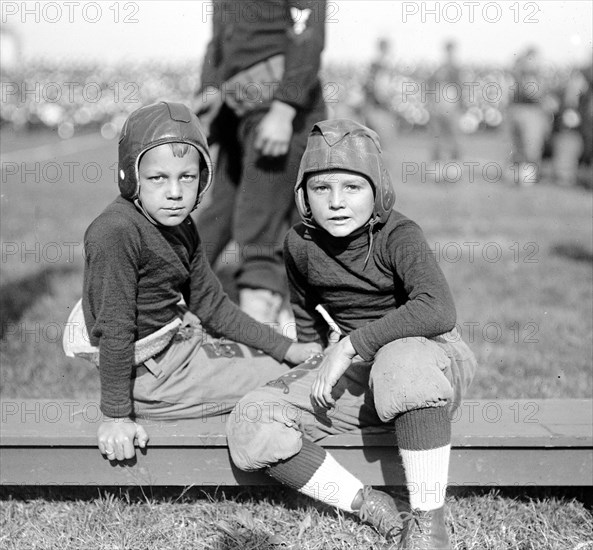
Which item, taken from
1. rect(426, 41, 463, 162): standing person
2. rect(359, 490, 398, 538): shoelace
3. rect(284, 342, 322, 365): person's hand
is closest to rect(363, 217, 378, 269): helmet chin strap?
rect(284, 342, 322, 365): person's hand

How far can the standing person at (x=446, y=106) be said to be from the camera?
14.3m

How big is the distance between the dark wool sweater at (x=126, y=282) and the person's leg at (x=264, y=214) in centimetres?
110

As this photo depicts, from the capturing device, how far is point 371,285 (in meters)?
2.41

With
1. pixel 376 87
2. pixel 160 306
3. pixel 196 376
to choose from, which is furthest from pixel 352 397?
pixel 376 87

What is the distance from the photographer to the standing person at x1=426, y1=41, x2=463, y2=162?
1430 cm

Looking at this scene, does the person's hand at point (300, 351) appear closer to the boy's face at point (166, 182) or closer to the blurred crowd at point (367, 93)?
the boy's face at point (166, 182)

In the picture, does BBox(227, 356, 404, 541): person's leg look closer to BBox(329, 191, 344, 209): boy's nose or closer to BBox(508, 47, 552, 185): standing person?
BBox(329, 191, 344, 209): boy's nose

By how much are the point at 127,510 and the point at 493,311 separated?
2.94 m

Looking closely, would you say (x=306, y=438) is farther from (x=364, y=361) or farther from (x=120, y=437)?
(x=120, y=437)

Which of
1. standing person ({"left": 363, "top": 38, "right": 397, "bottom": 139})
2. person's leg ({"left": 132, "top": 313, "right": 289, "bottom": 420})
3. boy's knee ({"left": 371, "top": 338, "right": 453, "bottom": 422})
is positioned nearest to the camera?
boy's knee ({"left": 371, "top": 338, "right": 453, "bottom": 422})

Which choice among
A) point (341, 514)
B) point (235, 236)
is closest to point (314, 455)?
point (341, 514)

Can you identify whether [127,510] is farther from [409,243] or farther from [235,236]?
[235,236]

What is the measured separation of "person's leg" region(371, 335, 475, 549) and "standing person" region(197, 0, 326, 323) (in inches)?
64.6

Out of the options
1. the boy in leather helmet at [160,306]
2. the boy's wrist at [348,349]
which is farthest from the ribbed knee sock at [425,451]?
the boy in leather helmet at [160,306]
